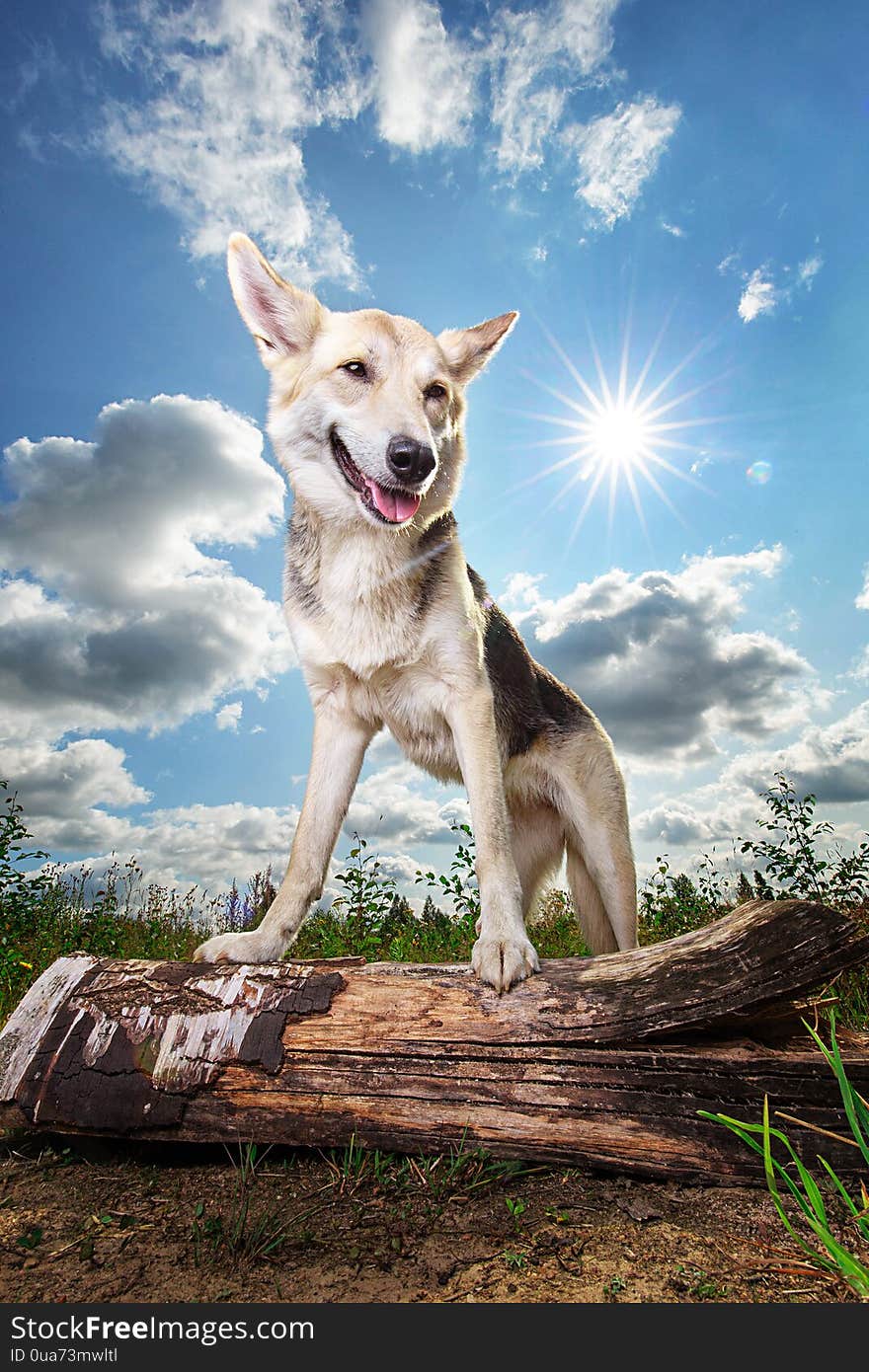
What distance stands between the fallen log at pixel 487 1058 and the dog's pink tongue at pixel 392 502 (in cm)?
213

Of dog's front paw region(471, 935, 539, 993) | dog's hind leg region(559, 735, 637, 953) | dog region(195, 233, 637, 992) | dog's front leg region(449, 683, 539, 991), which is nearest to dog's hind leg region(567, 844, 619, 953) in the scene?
dog's hind leg region(559, 735, 637, 953)

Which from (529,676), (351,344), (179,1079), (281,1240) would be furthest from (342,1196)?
(351,344)

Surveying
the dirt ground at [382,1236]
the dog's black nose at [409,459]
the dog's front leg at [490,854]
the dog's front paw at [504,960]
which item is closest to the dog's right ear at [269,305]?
the dog's black nose at [409,459]

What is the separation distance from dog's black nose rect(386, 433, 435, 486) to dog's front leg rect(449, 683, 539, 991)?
1115 millimetres

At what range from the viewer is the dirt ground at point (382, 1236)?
2.47 metres

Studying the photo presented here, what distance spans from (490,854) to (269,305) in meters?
3.18

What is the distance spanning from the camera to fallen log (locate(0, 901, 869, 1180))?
3.09 meters

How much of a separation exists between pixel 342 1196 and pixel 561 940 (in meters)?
4.66

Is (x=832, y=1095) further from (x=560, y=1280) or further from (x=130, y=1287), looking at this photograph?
(x=130, y=1287)

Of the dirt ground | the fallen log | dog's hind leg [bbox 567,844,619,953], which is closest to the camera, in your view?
the dirt ground

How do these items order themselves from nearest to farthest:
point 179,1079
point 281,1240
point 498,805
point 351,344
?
point 281,1240 → point 179,1079 → point 498,805 → point 351,344

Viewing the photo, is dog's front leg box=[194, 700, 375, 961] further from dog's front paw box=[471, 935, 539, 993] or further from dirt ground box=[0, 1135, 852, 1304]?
dog's front paw box=[471, 935, 539, 993]

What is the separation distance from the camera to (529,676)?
18.0 ft
